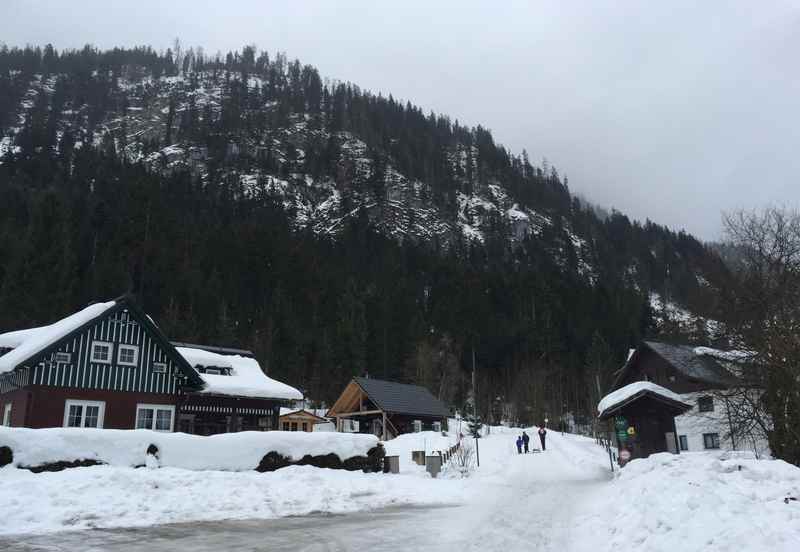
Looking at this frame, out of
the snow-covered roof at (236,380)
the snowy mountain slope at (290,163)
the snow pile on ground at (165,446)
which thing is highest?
the snowy mountain slope at (290,163)

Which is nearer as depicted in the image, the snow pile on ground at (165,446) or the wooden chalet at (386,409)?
the snow pile on ground at (165,446)

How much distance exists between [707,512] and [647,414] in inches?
943

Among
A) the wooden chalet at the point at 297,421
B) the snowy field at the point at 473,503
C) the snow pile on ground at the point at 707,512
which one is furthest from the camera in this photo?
the wooden chalet at the point at 297,421

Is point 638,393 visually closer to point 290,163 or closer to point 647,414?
point 647,414

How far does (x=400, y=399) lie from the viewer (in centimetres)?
5044

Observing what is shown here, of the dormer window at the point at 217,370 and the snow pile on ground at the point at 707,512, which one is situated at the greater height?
the dormer window at the point at 217,370

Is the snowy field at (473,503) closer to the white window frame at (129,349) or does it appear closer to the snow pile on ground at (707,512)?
the snow pile on ground at (707,512)

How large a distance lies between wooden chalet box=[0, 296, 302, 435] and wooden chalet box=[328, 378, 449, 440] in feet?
51.7

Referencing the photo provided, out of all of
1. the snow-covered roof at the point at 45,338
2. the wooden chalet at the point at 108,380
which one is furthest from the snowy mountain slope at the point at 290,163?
the snow-covered roof at the point at 45,338

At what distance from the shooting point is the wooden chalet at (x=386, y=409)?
48406mm

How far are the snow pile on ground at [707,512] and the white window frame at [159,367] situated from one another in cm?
2393

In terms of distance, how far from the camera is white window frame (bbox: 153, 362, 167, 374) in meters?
30.2

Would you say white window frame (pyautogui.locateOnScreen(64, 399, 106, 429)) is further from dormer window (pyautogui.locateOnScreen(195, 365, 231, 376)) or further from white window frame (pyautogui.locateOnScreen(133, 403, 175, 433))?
dormer window (pyautogui.locateOnScreen(195, 365, 231, 376))

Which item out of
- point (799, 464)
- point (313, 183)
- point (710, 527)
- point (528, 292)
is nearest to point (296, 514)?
point (710, 527)
